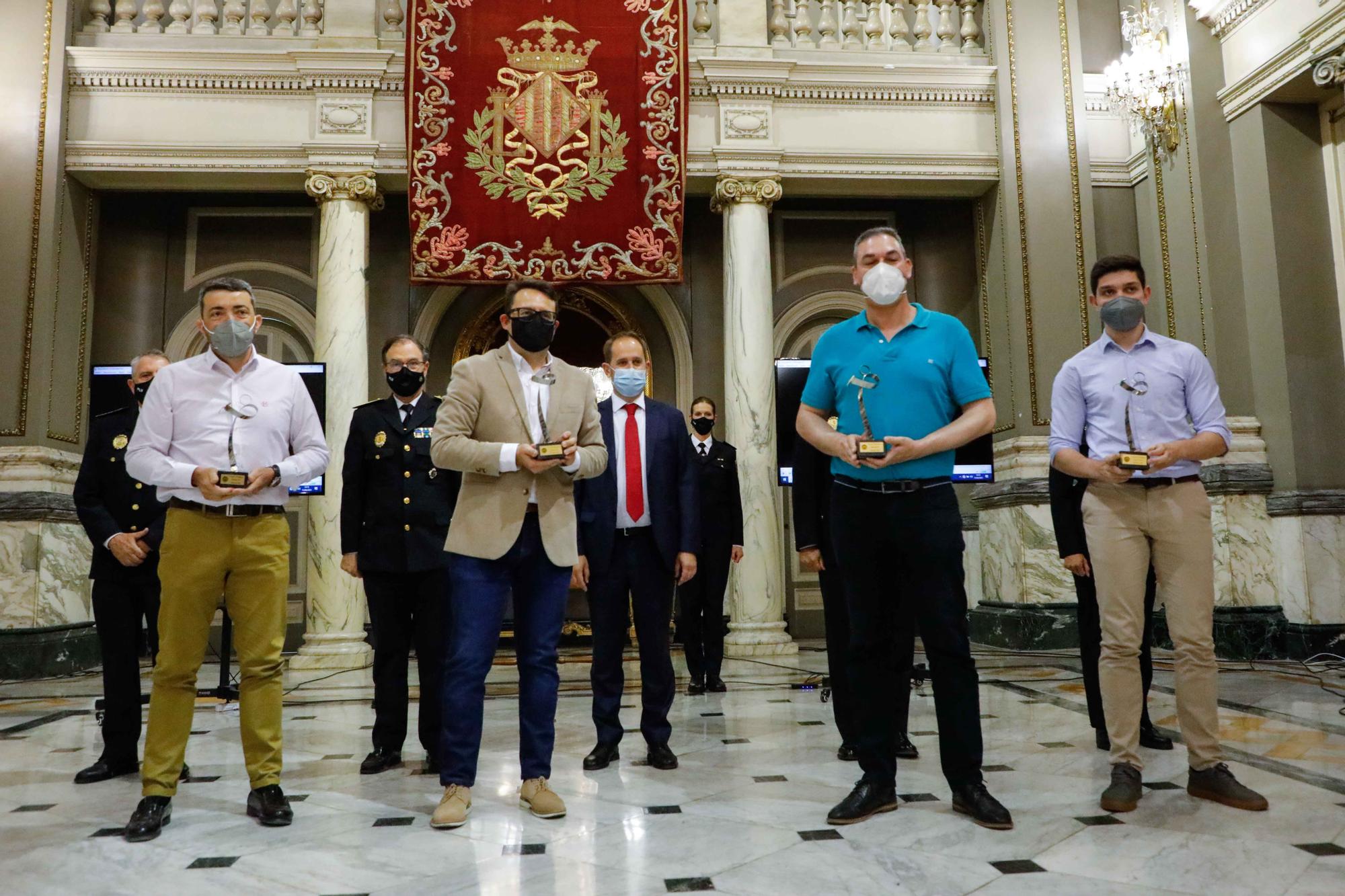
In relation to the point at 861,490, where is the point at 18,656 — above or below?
below

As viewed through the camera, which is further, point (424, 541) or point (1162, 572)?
point (424, 541)

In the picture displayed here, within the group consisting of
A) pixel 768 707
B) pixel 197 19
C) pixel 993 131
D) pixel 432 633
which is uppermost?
pixel 197 19

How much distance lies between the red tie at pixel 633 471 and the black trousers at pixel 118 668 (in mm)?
1711

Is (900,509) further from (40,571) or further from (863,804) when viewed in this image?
(40,571)

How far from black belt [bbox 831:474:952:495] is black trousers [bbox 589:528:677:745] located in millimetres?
1213

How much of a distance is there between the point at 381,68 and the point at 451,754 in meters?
6.20

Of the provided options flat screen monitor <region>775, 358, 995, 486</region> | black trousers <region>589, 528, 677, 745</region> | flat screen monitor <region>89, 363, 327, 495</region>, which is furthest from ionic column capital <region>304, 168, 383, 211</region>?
black trousers <region>589, 528, 677, 745</region>

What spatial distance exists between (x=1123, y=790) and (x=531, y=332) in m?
2.13

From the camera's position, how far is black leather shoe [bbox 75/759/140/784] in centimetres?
357

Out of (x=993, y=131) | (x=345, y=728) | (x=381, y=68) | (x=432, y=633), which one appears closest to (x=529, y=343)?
(x=432, y=633)

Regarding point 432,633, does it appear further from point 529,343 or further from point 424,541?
point 529,343

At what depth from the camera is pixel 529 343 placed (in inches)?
121

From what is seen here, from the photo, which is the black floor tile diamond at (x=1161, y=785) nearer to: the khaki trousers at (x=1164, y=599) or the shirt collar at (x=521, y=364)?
the khaki trousers at (x=1164, y=599)

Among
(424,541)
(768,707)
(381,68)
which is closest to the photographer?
(424,541)
